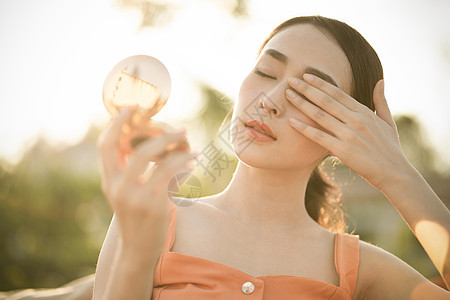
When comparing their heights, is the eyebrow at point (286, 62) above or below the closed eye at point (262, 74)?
above

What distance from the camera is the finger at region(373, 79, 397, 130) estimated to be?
A: 2085 mm

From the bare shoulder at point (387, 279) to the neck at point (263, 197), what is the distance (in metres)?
0.39

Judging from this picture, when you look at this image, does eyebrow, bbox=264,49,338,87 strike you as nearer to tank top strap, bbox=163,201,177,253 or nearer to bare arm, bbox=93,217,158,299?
tank top strap, bbox=163,201,177,253

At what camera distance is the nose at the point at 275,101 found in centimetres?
183

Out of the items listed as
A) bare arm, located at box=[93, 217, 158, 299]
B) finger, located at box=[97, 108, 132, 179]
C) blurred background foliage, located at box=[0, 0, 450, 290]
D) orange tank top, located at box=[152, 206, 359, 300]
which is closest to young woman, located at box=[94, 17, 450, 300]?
orange tank top, located at box=[152, 206, 359, 300]

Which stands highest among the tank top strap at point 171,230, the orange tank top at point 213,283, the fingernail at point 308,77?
the fingernail at point 308,77

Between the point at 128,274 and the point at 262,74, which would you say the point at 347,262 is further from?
the point at 128,274

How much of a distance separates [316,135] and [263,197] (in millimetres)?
427

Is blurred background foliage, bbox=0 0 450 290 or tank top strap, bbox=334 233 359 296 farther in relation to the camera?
blurred background foliage, bbox=0 0 450 290

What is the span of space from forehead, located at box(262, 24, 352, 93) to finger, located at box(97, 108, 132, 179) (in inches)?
41.4

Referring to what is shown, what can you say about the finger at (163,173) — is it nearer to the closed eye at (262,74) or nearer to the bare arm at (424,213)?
the closed eye at (262,74)

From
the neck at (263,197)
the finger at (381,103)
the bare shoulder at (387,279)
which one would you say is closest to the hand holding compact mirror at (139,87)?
the neck at (263,197)

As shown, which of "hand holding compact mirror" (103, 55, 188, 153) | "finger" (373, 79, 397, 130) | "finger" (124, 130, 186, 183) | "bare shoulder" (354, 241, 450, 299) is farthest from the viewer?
"finger" (373, 79, 397, 130)

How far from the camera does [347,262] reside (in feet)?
6.65
